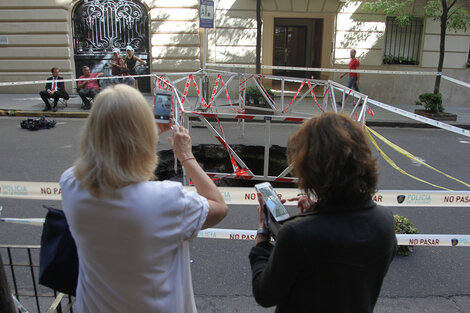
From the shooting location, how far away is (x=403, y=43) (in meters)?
15.0

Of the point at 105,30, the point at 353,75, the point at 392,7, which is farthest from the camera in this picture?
the point at 105,30

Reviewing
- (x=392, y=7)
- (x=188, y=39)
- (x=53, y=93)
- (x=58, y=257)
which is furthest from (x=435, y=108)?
(x=58, y=257)

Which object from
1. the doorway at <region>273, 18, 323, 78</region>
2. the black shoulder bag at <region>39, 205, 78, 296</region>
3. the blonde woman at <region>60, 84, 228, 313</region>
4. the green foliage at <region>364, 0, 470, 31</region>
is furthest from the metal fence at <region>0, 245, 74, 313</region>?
the doorway at <region>273, 18, 323, 78</region>

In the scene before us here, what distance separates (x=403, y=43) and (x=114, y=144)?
1582 centimetres

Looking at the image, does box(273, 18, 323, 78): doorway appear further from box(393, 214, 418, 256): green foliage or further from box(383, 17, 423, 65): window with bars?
box(393, 214, 418, 256): green foliage

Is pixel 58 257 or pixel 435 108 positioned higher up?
pixel 58 257

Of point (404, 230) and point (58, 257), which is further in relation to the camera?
point (404, 230)

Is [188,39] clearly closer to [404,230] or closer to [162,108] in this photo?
[162,108]

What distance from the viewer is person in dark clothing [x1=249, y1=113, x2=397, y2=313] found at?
1.32 m

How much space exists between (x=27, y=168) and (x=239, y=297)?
15.8 feet

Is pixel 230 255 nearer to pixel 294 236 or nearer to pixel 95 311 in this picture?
pixel 95 311

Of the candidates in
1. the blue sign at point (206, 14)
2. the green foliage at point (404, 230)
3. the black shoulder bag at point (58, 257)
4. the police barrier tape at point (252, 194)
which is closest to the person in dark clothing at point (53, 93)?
the blue sign at point (206, 14)

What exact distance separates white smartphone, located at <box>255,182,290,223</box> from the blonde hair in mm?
511

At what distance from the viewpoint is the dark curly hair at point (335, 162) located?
4.46 ft
